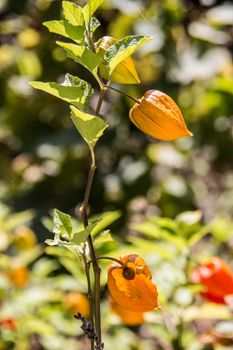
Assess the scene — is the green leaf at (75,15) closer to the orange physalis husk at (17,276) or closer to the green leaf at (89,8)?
the green leaf at (89,8)

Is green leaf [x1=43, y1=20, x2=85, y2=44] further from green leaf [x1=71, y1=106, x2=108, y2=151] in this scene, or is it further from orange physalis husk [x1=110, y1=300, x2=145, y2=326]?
orange physalis husk [x1=110, y1=300, x2=145, y2=326]

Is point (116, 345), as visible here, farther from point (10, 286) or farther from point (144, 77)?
point (144, 77)

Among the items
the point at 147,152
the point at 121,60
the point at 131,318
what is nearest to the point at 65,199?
the point at 147,152

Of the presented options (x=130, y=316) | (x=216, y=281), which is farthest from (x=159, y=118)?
(x=130, y=316)

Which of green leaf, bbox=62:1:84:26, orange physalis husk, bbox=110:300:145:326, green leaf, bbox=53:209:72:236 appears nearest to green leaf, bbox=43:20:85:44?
green leaf, bbox=62:1:84:26

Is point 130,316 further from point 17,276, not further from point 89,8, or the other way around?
point 89,8

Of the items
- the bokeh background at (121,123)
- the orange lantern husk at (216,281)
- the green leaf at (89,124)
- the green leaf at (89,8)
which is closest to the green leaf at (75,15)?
the green leaf at (89,8)

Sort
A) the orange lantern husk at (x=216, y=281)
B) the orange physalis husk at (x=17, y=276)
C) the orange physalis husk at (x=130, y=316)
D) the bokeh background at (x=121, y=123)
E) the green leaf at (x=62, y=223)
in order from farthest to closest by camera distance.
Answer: the bokeh background at (x=121, y=123), the orange physalis husk at (x=17, y=276), the orange physalis husk at (x=130, y=316), the orange lantern husk at (x=216, y=281), the green leaf at (x=62, y=223)
